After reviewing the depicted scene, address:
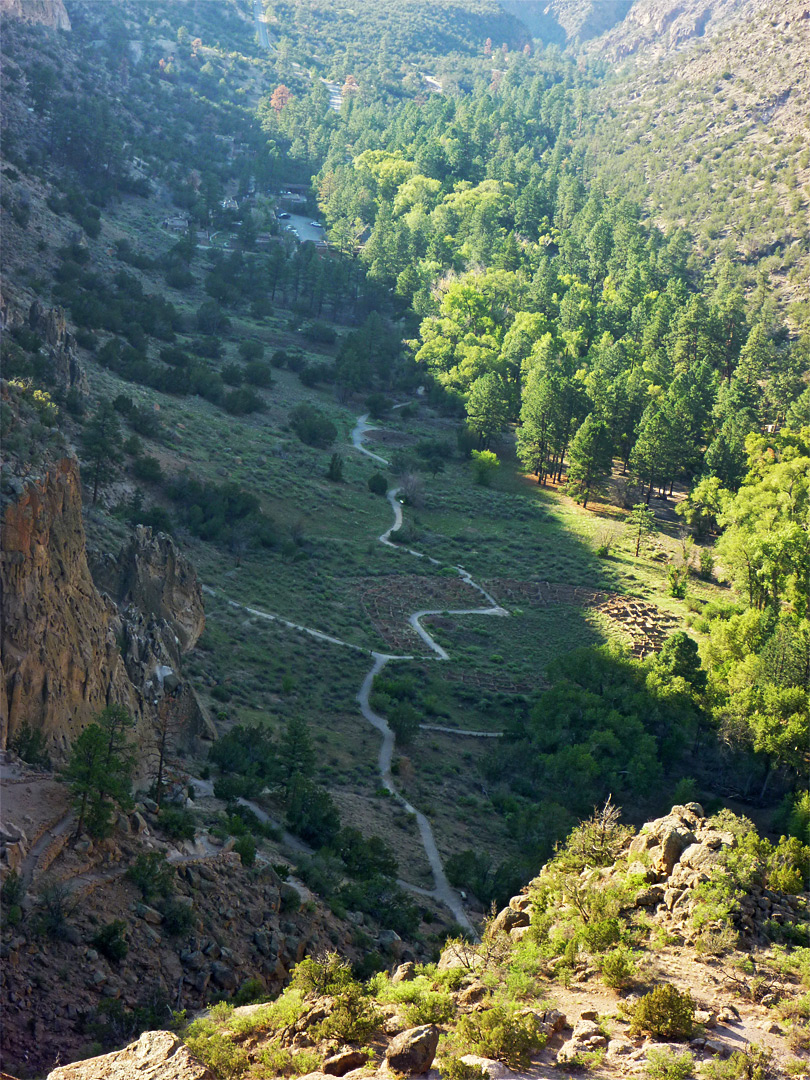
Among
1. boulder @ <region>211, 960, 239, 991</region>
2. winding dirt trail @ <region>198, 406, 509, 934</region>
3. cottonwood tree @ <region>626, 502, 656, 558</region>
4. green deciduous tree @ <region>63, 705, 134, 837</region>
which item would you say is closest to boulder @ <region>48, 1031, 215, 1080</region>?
boulder @ <region>211, 960, 239, 991</region>

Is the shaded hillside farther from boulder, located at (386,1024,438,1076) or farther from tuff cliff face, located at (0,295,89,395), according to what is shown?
boulder, located at (386,1024,438,1076)

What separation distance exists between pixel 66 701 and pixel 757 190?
115 meters

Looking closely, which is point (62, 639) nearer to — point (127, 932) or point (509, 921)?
point (127, 932)

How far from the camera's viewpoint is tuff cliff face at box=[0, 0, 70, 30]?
365 feet

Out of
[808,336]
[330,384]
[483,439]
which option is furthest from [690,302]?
[330,384]

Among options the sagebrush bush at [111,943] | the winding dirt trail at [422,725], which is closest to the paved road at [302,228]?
the winding dirt trail at [422,725]

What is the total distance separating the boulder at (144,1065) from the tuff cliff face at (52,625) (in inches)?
376

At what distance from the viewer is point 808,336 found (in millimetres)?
91625

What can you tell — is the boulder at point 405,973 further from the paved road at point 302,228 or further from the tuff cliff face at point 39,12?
the tuff cliff face at point 39,12

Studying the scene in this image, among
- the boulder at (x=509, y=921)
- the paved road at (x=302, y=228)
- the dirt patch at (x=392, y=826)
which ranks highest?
the paved road at (x=302, y=228)

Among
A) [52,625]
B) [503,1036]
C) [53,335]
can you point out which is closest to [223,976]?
[503,1036]

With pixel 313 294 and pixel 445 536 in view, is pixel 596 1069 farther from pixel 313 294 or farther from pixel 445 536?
pixel 313 294

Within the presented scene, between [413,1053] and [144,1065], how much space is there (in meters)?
Answer: 3.68

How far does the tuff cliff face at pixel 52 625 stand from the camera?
938 inches
